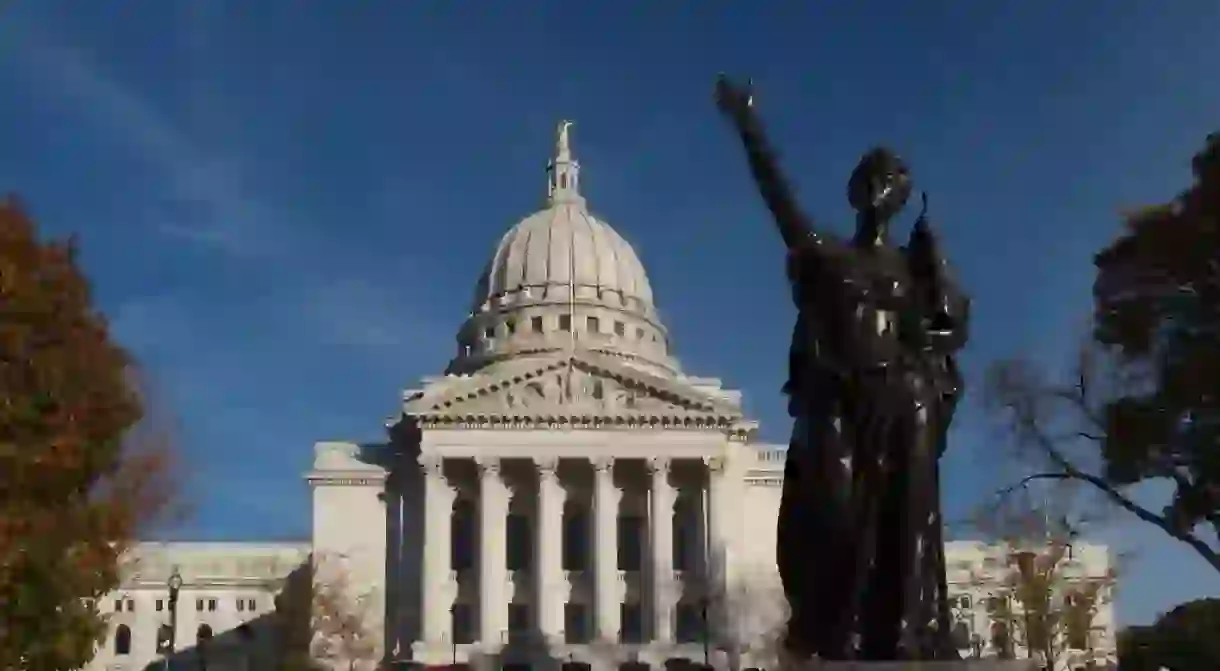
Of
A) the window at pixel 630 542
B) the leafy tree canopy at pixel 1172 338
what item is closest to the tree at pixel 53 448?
the leafy tree canopy at pixel 1172 338

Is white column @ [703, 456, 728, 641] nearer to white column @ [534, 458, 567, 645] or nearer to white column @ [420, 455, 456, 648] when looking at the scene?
white column @ [534, 458, 567, 645]

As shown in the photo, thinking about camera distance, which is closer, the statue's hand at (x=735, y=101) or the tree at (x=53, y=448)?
the statue's hand at (x=735, y=101)

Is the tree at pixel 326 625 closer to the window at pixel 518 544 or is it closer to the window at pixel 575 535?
the window at pixel 518 544

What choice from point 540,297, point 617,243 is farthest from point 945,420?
point 617,243

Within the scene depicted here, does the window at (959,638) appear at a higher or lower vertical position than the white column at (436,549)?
lower

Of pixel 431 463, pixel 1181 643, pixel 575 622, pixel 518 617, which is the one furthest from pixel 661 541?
pixel 1181 643

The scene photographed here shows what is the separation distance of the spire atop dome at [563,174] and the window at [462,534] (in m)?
34.2

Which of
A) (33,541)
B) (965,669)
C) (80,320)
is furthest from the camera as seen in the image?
(80,320)

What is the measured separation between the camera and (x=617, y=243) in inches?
4171

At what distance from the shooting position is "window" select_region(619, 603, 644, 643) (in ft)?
249

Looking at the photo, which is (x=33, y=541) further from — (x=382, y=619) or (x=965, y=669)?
(x=382, y=619)

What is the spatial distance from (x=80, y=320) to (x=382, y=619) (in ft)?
163

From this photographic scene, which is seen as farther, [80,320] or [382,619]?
[382,619]

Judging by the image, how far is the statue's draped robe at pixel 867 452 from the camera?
784cm
